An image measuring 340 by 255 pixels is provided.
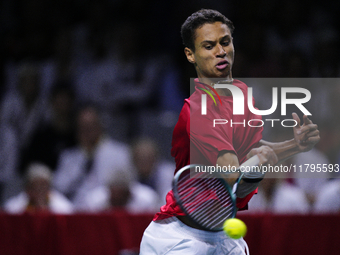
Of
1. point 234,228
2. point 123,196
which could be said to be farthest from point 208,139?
point 123,196

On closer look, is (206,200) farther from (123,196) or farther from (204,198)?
(123,196)

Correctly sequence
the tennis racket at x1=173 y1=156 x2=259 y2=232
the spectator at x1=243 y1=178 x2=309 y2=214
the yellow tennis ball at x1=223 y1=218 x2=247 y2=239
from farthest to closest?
1. the spectator at x1=243 y1=178 x2=309 y2=214
2. the tennis racket at x1=173 y1=156 x2=259 y2=232
3. the yellow tennis ball at x1=223 y1=218 x2=247 y2=239

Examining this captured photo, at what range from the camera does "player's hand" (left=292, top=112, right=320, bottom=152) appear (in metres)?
2.04

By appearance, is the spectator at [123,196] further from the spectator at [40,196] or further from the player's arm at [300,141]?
the player's arm at [300,141]

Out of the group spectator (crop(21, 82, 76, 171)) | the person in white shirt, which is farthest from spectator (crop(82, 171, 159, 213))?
spectator (crop(21, 82, 76, 171))

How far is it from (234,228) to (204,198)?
252mm

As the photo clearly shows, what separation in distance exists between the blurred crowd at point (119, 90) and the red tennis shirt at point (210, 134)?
167cm

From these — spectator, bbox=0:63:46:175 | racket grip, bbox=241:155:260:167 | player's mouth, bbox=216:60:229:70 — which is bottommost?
spectator, bbox=0:63:46:175

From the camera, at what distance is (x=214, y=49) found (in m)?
2.16

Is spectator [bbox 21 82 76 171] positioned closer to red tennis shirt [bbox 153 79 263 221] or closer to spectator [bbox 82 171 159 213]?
spectator [bbox 82 171 159 213]

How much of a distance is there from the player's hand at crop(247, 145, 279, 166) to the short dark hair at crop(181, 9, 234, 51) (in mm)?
653

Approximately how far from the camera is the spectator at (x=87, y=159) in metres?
4.39

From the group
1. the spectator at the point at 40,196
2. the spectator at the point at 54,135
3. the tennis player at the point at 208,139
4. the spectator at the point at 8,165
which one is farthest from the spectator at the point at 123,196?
the tennis player at the point at 208,139

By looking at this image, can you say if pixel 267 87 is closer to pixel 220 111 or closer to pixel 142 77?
pixel 142 77
